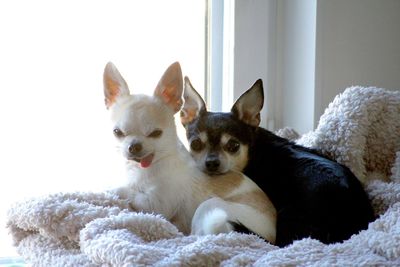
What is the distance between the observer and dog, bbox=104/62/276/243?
1.23 m

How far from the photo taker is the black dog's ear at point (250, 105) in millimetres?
1506

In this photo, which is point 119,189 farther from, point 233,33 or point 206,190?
point 233,33

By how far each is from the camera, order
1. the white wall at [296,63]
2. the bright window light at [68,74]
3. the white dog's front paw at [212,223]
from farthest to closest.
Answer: the white wall at [296,63] < the bright window light at [68,74] < the white dog's front paw at [212,223]

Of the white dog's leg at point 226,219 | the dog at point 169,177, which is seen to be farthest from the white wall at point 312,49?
the white dog's leg at point 226,219

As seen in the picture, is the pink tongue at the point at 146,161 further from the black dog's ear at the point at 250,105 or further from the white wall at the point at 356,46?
the white wall at the point at 356,46

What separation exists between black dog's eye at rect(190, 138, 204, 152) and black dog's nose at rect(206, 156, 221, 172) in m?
0.07

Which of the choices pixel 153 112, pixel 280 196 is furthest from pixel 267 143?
pixel 153 112

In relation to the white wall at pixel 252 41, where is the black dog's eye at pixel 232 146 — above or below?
below

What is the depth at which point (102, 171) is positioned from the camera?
1.66m

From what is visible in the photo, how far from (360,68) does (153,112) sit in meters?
0.79

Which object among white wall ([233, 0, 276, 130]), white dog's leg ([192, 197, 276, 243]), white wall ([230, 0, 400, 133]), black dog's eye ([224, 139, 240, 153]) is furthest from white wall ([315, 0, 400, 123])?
white dog's leg ([192, 197, 276, 243])

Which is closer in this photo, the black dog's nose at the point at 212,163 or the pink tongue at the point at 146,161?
the pink tongue at the point at 146,161

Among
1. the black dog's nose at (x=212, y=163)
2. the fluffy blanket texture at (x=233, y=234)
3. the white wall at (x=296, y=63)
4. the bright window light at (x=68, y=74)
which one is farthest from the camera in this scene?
the white wall at (x=296, y=63)

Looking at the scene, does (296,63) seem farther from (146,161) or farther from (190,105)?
(146,161)
